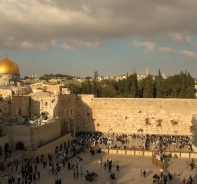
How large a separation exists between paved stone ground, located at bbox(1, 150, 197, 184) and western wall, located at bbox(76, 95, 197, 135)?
7984 mm

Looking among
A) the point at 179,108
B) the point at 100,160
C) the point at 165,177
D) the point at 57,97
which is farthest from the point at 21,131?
the point at 179,108

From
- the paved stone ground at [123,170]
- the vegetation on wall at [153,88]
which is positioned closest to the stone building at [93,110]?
the paved stone ground at [123,170]

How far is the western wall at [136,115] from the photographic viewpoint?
28.5m

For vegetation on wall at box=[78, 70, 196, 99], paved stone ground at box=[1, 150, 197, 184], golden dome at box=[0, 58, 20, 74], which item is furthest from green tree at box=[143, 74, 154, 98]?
paved stone ground at box=[1, 150, 197, 184]

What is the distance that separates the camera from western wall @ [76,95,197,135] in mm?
28469

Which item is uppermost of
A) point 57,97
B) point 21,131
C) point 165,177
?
point 57,97

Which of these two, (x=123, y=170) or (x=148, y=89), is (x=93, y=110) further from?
(x=123, y=170)

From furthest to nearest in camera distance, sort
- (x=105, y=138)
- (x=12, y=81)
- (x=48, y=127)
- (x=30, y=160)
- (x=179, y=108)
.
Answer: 1. (x=12, y=81)
2. (x=179, y=108)
3. (x=105, y=138)
4. (x=48, y=127)
5. (x=30, y=160)

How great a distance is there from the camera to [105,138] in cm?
2661

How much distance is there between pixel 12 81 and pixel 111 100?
993 centimetres

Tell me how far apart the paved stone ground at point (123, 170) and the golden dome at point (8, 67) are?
13404 mm

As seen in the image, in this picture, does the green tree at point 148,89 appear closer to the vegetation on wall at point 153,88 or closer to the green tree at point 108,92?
the vegetation on wall at point 153,88

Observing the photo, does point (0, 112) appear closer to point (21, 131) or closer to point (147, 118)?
point (21, 131)

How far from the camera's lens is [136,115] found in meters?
29.2
